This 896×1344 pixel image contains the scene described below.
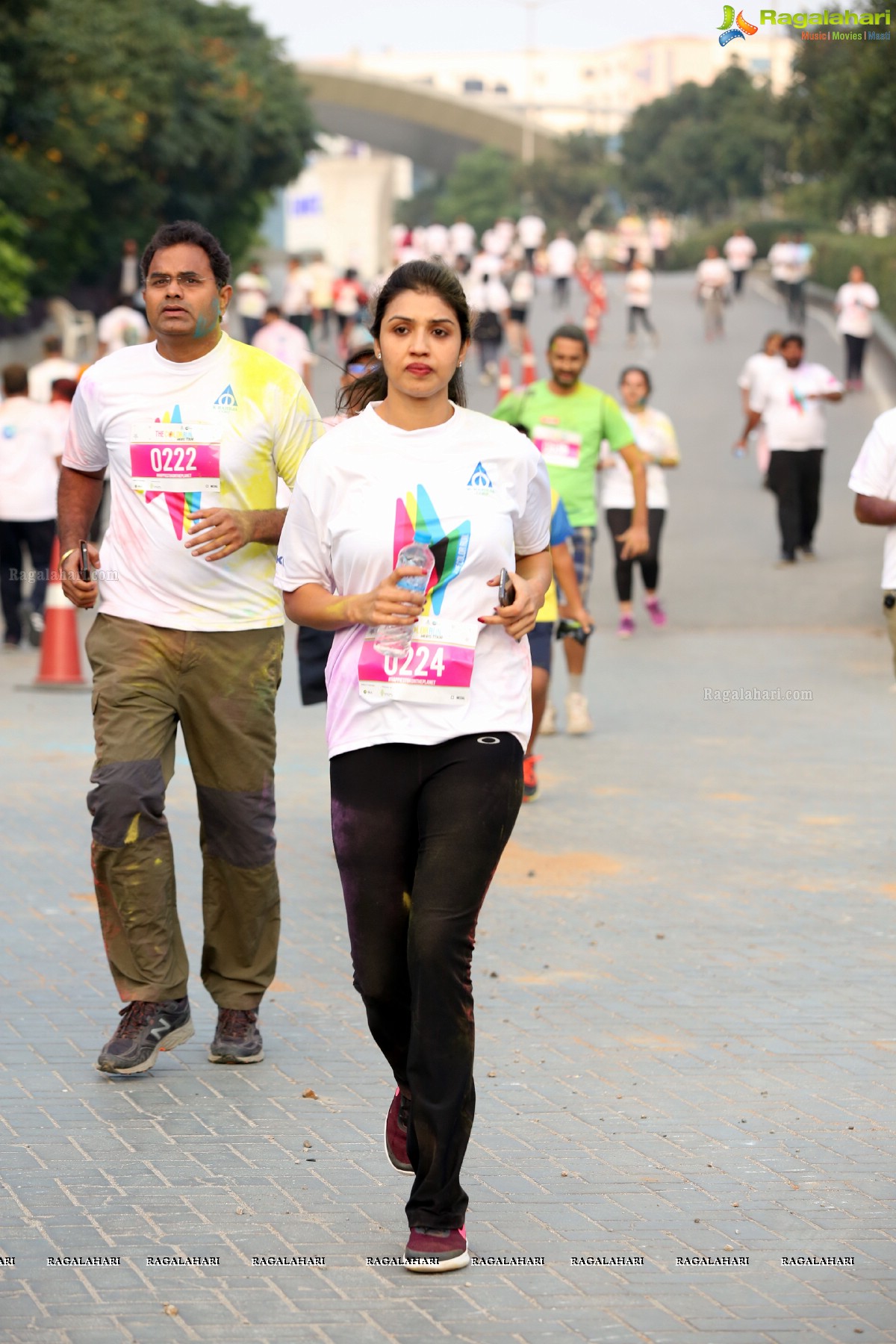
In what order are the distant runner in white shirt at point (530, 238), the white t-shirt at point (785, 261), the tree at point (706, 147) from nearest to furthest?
the white t-shirt at point (785, 261) → the distant runner in white shirt at point (530, 238) → the tree at point (706, 147)

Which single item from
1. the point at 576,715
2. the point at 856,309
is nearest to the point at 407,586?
the point at 576,715

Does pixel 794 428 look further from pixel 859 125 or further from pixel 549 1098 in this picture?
pixel 549 1098

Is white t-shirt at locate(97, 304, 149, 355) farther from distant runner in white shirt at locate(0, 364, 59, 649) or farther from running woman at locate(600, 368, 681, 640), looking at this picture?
running woman at locate(600, 368, 681, 640)

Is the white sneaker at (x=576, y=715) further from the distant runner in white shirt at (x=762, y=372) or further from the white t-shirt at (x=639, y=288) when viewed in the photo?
the white t-shirt at (x=639, y=288)

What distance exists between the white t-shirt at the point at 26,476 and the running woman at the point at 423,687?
34.2 feet

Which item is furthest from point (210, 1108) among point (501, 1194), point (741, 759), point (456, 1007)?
point (741, 759)

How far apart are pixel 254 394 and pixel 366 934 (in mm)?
1801

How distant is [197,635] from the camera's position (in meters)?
5.34

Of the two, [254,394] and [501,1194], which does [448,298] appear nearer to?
[254,394]

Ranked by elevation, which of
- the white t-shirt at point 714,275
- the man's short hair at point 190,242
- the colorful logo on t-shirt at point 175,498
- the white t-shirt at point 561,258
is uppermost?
the white t-shirt at point 561,258

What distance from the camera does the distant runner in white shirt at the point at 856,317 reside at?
91.8ft

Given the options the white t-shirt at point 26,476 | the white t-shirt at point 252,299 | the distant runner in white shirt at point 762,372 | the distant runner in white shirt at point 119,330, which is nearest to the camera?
the white t-shirt at point 26,476

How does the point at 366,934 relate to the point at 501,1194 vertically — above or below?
above

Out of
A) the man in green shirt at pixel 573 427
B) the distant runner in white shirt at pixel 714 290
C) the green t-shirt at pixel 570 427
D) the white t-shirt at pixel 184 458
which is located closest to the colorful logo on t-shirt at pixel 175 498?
the white t-shirt at pixel 184 458
